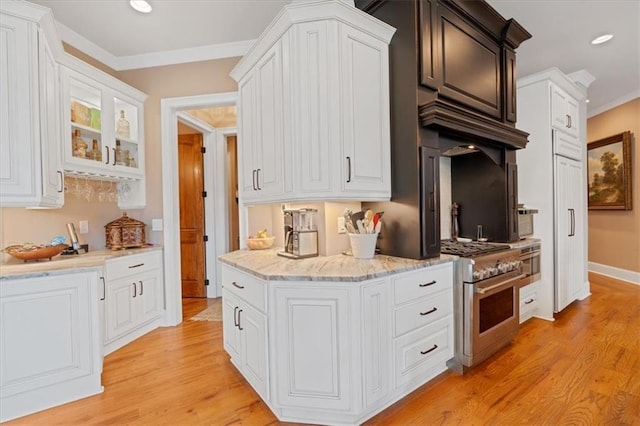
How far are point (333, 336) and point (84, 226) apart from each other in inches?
108

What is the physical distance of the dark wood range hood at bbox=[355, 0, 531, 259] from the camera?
6.97ft

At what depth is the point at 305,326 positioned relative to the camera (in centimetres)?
174

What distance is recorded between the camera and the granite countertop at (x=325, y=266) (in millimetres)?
1718

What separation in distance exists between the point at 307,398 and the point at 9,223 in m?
2.64

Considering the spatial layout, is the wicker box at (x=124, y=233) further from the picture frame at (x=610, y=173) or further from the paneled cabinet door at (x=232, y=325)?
the picture frame at (x=610, y=173)

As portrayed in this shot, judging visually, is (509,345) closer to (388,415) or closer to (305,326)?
(388,415)

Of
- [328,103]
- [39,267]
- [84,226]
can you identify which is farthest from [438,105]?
[84,226]

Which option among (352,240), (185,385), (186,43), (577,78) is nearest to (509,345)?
(352,240)

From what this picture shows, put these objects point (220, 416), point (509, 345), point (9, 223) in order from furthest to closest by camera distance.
Result: point (509, 345) < point (9, 223) < point (220, 416)

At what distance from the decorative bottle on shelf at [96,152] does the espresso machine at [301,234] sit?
1.93 m

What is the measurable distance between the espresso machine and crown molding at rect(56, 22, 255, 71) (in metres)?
2.00

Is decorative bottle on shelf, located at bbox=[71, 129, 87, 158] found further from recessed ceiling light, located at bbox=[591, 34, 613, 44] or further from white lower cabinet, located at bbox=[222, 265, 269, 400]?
recessed ceiling light, located at bbox=[591, 34, 613, 44]

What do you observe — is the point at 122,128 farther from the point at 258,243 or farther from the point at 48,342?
the point at 48,342

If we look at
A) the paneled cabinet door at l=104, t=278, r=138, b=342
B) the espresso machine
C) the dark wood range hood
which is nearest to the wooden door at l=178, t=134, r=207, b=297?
the paneled cabinet door at l=104, t=278, r=138, b=342
